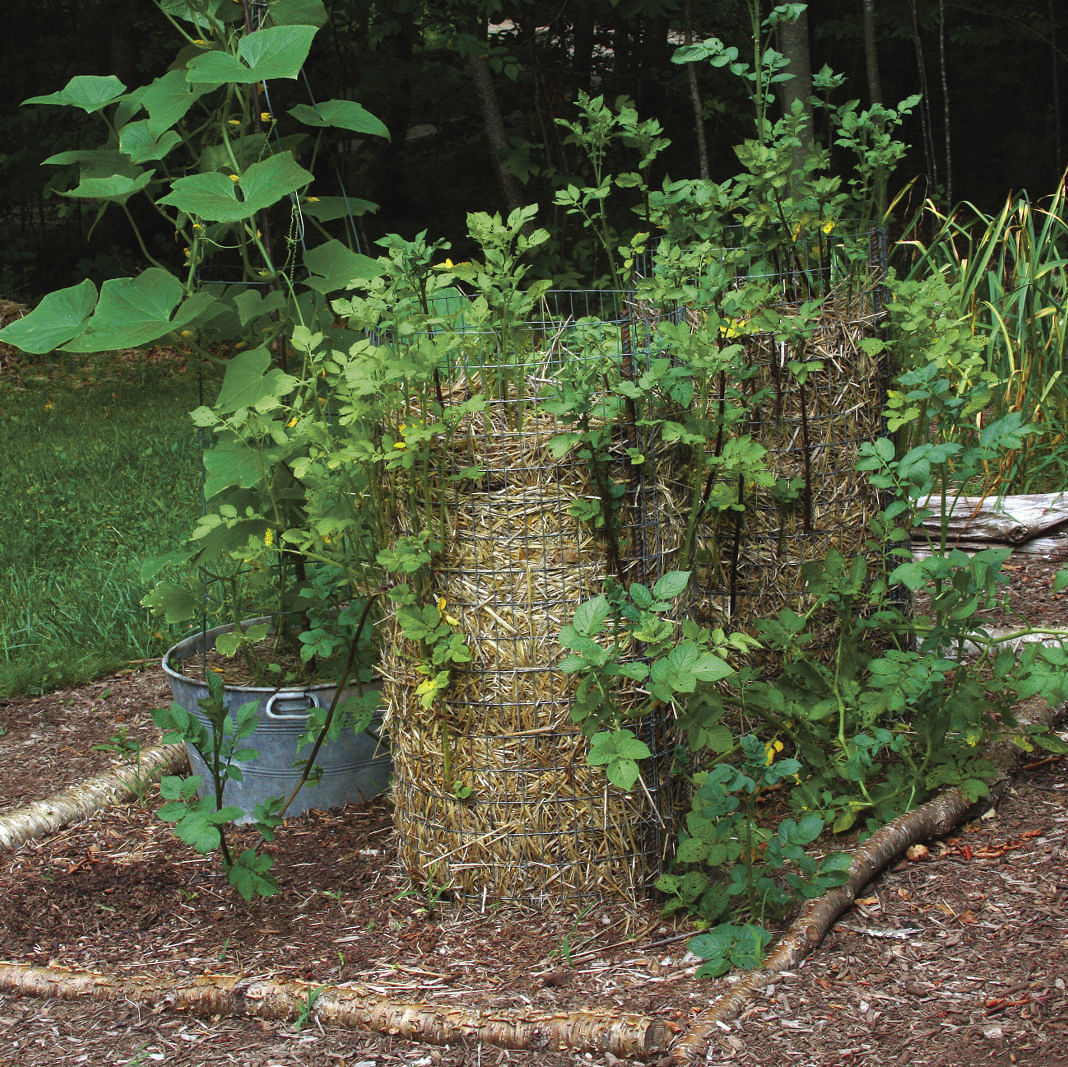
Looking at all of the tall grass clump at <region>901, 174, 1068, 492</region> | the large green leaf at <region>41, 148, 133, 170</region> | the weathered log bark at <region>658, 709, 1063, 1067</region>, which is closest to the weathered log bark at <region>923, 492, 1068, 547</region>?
the tall grass clump at <region>901, 174, 1068, 492</region>

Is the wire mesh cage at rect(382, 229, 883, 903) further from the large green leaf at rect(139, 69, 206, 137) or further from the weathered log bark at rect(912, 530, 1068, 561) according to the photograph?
the weathered log bark at rect(912, 530, 1068, 561)

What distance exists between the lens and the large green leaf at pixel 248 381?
100 inches

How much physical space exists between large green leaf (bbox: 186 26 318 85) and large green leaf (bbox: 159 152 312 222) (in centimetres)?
17

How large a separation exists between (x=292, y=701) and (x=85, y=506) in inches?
136

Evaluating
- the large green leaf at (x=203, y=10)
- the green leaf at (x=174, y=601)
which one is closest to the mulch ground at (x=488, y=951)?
the green leaf at (x=174, y=601)

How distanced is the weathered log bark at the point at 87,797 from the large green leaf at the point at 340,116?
167 centimetres

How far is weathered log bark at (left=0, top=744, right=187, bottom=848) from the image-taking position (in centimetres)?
277

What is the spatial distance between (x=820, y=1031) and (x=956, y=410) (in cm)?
127

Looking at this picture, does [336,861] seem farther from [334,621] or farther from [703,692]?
[703,692]

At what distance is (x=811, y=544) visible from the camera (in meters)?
2.80

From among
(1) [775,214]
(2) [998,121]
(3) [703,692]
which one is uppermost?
(1) [775,214]

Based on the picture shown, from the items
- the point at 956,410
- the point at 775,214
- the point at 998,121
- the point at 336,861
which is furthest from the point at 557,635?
the point at 998,121

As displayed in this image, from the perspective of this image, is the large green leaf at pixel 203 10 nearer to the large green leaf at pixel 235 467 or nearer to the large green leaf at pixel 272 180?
the large green leaf at pixel 272 180

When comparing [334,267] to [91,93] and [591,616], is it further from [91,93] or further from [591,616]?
[591,616]
